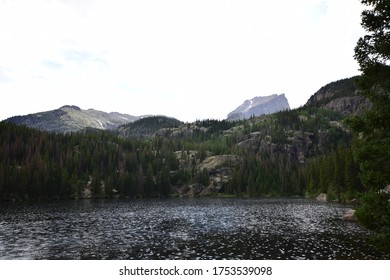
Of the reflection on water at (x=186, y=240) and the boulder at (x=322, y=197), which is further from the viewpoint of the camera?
the boulder at (x=322, y=197)

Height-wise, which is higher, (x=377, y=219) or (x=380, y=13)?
(x=380, y=13)

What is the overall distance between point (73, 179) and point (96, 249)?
141 meters

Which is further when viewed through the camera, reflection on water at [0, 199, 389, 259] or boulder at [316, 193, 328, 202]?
boulder at [316, 193, 328, 202]

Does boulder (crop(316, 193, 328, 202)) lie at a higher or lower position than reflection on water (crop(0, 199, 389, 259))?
higher

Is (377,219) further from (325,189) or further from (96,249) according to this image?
(325,189)

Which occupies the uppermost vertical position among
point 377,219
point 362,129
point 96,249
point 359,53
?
point 359,53

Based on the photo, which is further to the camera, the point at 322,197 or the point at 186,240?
the point at 322,197

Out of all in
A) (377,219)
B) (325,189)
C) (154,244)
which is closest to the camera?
(377,219)

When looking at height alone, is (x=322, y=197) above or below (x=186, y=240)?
above

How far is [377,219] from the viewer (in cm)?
2136

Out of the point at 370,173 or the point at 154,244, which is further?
the point at 154,244

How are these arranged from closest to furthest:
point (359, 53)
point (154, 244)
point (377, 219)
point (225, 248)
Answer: point (377, 219) → point (359, 53) → point (225, 248) → point (154, 244)

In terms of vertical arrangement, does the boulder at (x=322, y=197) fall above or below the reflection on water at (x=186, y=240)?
above
